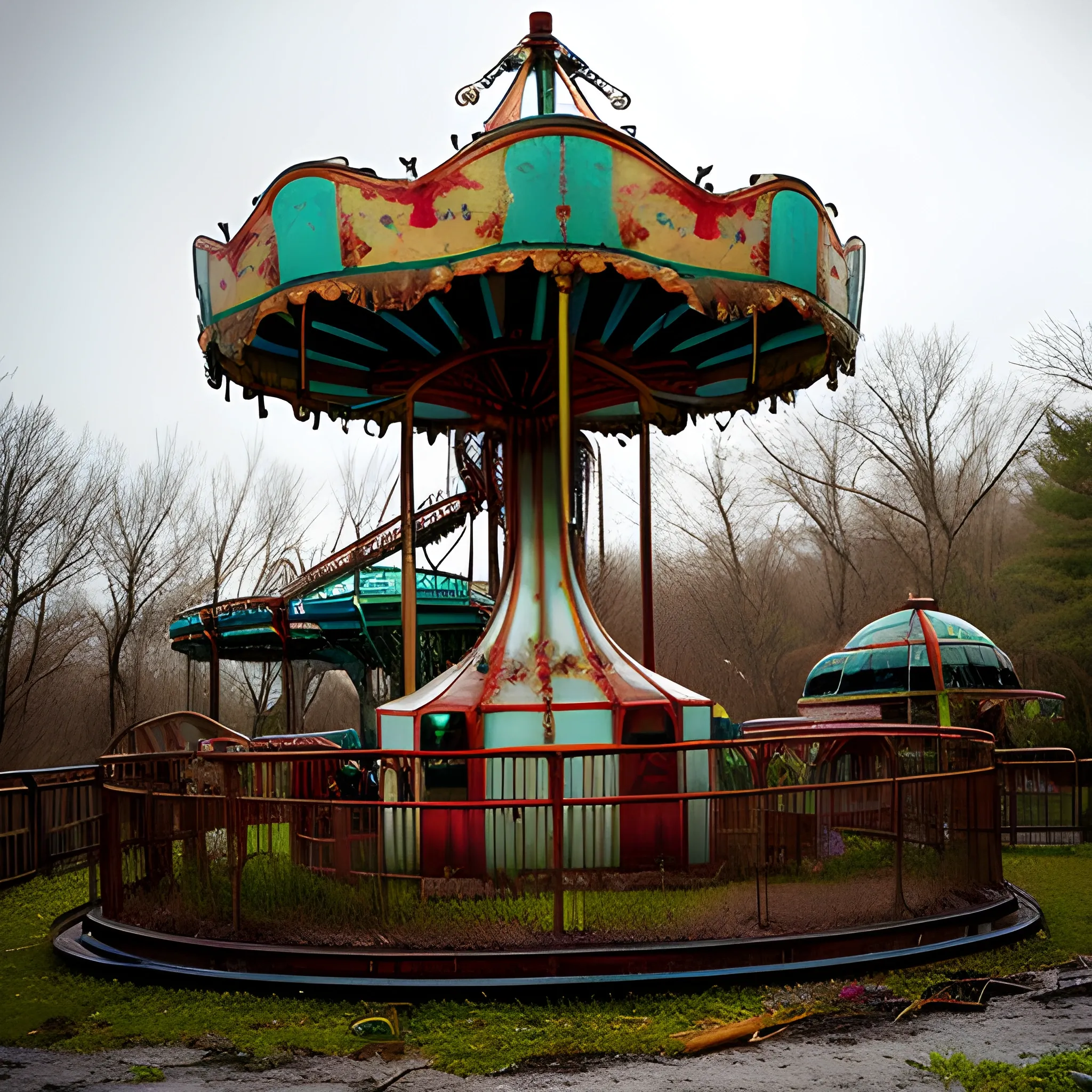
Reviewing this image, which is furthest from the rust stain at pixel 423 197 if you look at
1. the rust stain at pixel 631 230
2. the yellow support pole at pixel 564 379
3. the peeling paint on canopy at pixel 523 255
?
the rust stain at pixel 631 230

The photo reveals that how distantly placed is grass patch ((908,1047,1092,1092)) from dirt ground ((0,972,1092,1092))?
10 centimetres

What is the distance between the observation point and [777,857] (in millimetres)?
8211

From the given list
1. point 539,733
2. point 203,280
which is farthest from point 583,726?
point 203,280

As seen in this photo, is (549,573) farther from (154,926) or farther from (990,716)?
(990,716)

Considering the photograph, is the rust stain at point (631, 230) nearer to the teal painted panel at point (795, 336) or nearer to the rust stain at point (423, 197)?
the rust stain at point (423, 197)

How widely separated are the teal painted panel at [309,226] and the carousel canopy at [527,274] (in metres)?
0.02

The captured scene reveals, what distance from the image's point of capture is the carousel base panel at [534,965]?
7094 mm

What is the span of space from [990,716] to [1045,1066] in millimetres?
14411

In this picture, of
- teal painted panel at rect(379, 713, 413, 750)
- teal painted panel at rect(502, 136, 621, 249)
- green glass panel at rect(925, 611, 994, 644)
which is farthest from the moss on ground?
green glass panel at rect(925, 611, 994, 644)

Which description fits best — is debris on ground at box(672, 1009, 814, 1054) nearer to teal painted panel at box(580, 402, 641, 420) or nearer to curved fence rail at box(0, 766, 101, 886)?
curved fence rail at box(0, 766, 101, 886)

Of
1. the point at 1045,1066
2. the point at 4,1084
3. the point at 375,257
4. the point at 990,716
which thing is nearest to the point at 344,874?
the point at 4,1084

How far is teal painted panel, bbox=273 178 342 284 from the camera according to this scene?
10203 mm

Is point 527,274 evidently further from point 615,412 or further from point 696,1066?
point 696,1066

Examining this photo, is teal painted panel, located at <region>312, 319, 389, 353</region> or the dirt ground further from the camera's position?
teal painted panel, located at <region>312, 319, 389, 353</region>
